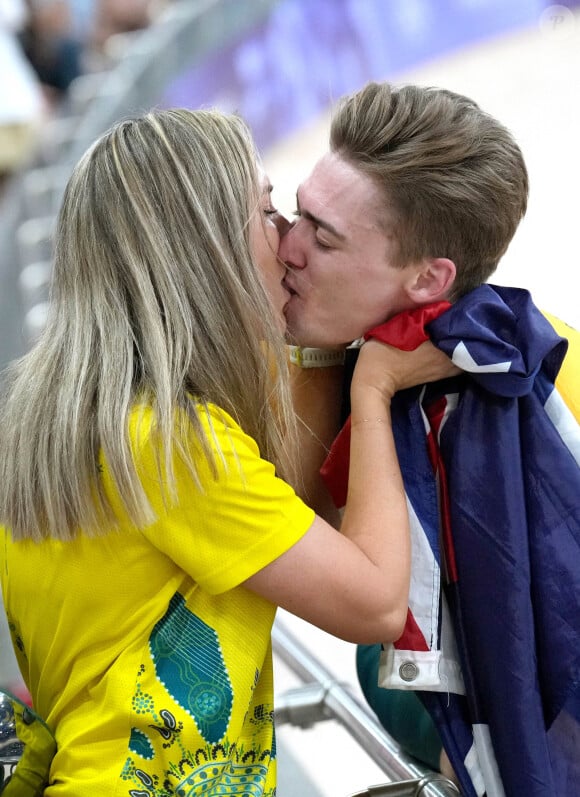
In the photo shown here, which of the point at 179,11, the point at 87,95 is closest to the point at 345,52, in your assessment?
the point at 179,11

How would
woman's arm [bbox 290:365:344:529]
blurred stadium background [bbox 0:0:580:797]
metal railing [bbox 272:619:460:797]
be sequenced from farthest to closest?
blurred stadium background [bbox 0:0:580:797] → woman's arm [bbox 290:365:344:529] → metal railing [bbox 272:619:460:797]

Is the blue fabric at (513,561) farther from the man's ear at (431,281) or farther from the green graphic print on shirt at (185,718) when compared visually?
the green graphic print on shirt at (185,718)

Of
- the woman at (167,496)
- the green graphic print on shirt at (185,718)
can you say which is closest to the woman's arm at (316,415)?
the woman at (167,496)

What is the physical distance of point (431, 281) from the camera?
1.58 m

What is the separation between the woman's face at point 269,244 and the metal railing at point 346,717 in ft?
2.19

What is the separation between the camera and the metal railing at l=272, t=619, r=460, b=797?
148 centimetres

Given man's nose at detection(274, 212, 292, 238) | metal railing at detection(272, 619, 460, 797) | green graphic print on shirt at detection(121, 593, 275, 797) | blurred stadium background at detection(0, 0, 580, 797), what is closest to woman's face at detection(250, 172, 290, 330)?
man's nose at detection(274, 212, 292, 238)

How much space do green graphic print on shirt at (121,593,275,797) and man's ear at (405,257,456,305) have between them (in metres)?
0.58

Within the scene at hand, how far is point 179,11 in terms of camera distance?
576 cm

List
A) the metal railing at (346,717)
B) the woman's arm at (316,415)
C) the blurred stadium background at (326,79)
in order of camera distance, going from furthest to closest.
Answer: the blurred stadium background at (326,79) → the woman's arm at (316,415) → the metal railing at (346,717)

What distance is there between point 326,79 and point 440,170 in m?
4.16

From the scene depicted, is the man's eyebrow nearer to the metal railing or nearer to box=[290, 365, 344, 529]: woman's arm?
box=[290, 365, 344, 529]: woman's arm

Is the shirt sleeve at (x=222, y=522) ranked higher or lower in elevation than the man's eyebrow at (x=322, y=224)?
lower

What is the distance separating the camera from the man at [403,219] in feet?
4.89
